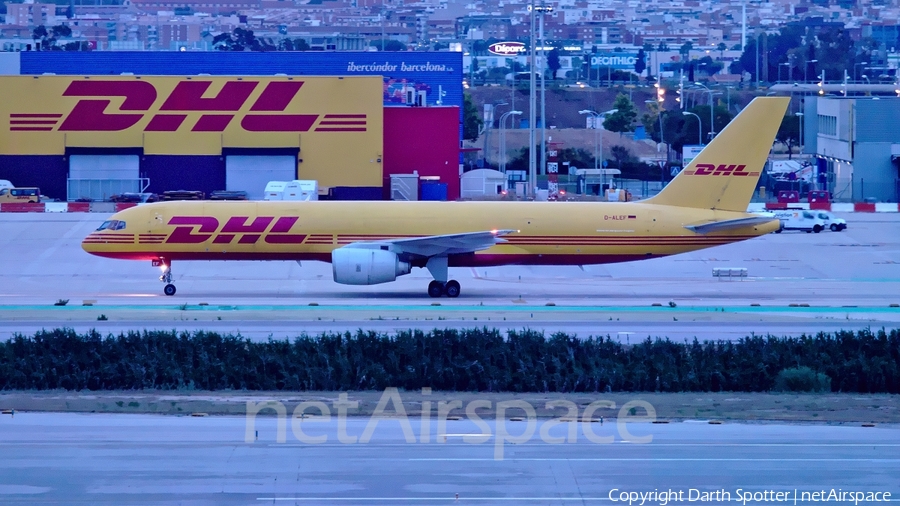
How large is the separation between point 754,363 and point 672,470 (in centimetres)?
902

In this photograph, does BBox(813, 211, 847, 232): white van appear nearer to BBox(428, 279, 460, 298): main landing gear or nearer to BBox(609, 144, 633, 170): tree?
BBox(428, 279, 460, 298): main landing gear

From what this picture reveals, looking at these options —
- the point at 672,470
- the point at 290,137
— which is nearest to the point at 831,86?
the point at 290,137

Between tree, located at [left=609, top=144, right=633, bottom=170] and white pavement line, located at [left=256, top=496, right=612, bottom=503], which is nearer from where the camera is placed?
white pavement line, located at [left=256, top=496, right=612, bottom=503]

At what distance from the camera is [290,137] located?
224ft

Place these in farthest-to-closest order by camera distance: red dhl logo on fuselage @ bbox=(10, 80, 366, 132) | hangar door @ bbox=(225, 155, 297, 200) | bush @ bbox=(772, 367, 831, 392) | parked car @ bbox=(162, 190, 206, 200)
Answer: hangar door @ bbox=(225, 155, 297, 200) → red dhl logo on fuselage @ bbox=(10, 80, 366, 132) → parked car @ bbox=(162, 190, 206, 200) → bush @ bbox=(772, 367, 831, 392)

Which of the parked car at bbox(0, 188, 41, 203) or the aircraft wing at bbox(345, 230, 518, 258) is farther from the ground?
the aircraft wing at bbox(345, 230, 518, 258)

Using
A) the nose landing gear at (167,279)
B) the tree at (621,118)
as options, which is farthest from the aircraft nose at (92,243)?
the tree at (621,118)

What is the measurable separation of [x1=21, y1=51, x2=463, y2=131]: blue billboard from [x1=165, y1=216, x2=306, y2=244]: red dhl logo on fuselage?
55.3 meters

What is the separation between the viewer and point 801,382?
2359 centimetres

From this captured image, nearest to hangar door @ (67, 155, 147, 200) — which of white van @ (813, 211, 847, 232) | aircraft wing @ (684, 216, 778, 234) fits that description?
white van @ (813, 211, 847, 232)

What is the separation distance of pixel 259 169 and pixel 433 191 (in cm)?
1041

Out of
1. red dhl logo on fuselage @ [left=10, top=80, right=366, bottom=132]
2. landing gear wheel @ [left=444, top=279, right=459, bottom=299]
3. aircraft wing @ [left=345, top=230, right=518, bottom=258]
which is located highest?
red dhl logo on fuselage @ [left=10, top=80, right=366, bottom=132]

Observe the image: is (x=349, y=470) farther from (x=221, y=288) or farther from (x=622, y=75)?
(x=622, y=75)

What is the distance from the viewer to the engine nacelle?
37156 millimetres
